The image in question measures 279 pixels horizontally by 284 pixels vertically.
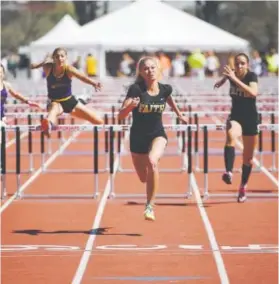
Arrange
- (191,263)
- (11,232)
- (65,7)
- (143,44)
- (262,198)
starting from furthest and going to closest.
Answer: (65,7) < (143,44) < (262,198) < (11,232) < (191,263)

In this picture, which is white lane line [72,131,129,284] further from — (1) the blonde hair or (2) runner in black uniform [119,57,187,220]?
(1) the blonde hair

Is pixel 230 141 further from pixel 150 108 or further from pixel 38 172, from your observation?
pixel 38 172

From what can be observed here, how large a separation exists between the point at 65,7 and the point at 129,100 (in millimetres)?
95580

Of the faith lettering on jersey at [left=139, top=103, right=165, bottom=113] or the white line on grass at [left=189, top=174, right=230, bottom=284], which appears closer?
the white line on grass at [left=189, top=174, right=230, bottom=284]

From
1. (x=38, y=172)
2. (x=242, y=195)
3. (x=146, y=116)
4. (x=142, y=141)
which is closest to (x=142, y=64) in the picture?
(x=146, y=116)

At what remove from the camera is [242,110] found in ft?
49.4

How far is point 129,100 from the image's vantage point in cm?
1243

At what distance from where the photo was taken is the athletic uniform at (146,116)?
12.6 meters

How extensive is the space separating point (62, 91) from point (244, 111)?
216 centimetres

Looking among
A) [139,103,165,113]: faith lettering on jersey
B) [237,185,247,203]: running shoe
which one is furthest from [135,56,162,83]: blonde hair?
[237,185,247,203]: running shoe

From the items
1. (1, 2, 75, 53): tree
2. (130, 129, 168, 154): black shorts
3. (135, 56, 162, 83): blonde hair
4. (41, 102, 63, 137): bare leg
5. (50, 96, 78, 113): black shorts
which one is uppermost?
(1, 2, 75, 53): tree

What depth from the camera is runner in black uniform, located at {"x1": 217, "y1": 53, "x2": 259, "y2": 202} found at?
572 inches

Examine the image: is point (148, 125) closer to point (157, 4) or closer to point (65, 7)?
point (157, 4)

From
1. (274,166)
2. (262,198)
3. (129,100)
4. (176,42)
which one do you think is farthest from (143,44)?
(129,100)
